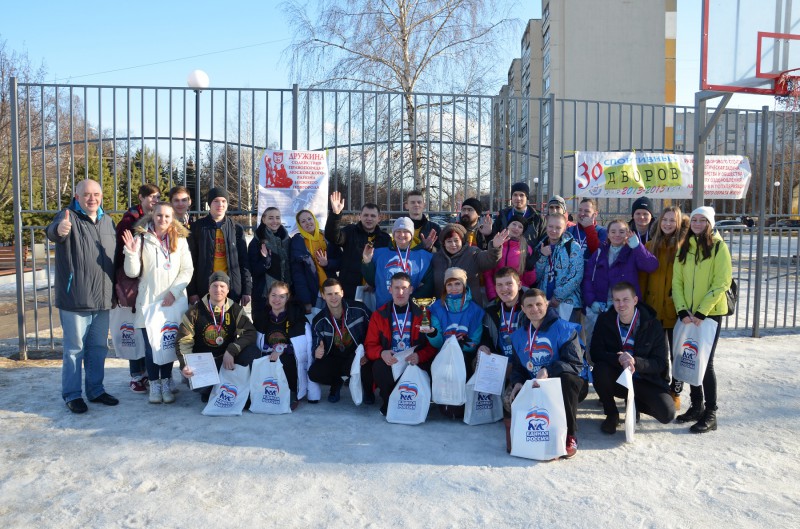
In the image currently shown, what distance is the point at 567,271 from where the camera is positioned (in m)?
5.14

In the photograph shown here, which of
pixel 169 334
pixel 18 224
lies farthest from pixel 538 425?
pixel 18 224

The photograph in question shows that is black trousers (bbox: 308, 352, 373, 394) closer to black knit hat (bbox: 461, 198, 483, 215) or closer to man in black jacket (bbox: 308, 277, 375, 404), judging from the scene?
man in black jacket (bbox: 308, 277, 375, 404)

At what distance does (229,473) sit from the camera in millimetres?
3691

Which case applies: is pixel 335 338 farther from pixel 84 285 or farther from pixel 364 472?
pixel 84 285

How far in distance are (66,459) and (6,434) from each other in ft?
2.70

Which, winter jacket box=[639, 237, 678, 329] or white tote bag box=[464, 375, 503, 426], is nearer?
white tote bag box=[464, 375, 503, 426]

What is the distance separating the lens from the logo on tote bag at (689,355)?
4570mm

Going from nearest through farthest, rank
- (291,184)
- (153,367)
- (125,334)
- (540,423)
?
(540,423), (153,367), (125,334), (291,184)

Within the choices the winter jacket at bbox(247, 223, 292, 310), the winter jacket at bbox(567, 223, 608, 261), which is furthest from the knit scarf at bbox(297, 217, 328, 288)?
the winter jacket at bbox(567, 223, 608, 261)

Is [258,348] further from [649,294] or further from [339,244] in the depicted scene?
[649,294]

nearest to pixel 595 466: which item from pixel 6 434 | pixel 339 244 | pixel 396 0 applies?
pixel 339 244

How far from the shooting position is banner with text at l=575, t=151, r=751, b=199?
7309 mm

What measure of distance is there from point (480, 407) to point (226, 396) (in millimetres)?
2076

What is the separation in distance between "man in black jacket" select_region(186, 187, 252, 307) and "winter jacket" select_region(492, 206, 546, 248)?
2.48 metres
